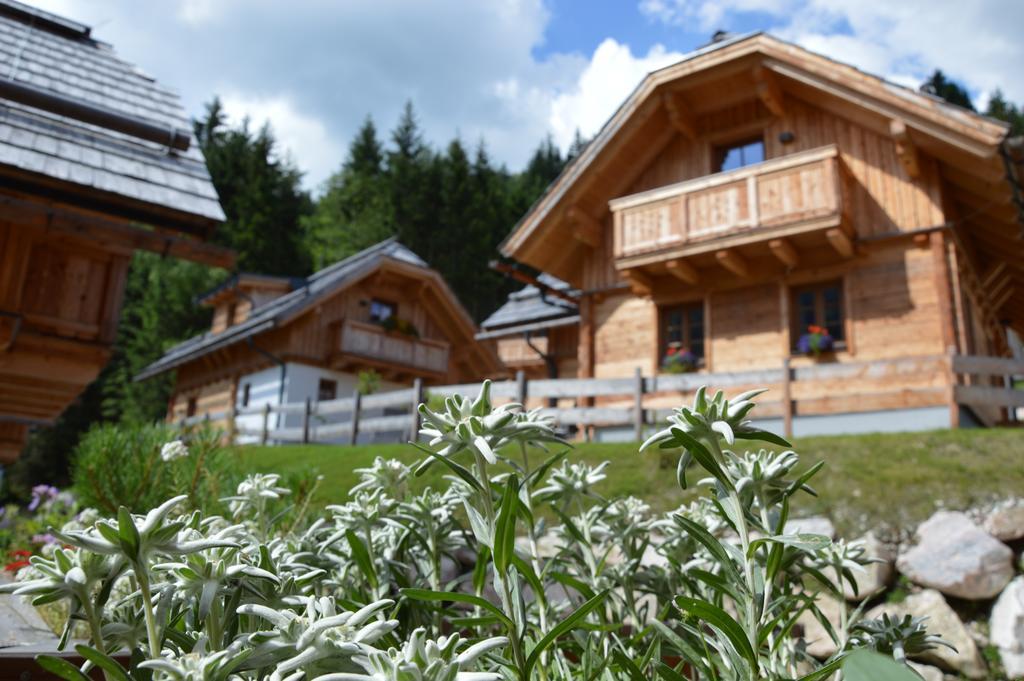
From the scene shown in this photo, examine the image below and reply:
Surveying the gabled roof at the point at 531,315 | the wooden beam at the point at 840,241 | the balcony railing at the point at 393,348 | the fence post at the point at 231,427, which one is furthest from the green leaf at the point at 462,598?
the balcony railing at the point at 393,348

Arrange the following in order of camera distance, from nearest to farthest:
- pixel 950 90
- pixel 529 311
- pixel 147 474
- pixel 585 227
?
pixel 147 474, pixel 585 227, pixel 529 311, pixel 950 90

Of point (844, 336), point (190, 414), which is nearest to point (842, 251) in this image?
point (844, 336)

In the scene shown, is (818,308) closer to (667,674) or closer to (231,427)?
(231,427)

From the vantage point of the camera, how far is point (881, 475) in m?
7.37

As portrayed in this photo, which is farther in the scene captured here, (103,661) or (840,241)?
(840,241)

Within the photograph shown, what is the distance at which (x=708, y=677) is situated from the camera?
1204 millimetres

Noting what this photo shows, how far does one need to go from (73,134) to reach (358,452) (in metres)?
6.45

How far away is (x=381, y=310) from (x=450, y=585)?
2520 cm

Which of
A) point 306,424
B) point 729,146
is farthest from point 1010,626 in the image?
point 306,424

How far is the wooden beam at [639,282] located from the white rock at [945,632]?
8792 millimetres

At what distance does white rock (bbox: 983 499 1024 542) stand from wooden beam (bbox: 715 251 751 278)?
23.0 ft

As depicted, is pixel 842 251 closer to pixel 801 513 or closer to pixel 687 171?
pixel 687 171

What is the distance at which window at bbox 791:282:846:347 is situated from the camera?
1280 cm

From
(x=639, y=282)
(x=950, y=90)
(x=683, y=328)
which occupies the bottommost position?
(x=683, y=328)
